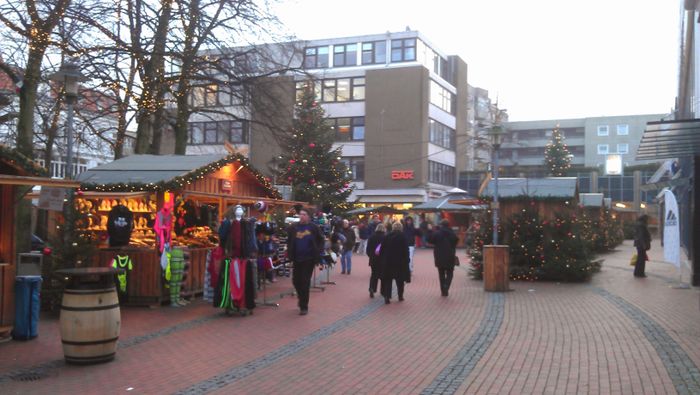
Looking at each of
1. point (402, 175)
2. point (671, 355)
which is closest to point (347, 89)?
point (402, 175)

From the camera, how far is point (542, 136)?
90875 millimetres

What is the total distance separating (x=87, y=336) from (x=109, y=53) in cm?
1073

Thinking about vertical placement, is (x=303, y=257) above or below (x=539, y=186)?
below

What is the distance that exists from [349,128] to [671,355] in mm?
42852

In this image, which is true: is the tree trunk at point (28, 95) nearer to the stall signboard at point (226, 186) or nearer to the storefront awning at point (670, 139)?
the stall signboard at point (226, 186)

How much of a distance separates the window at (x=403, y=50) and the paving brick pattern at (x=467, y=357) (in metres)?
38.9

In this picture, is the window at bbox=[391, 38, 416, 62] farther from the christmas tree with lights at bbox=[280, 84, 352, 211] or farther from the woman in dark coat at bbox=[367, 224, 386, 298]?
the woman in dark coat at bbox=[367, 224, 386, 298]

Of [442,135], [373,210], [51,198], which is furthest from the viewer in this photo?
[442,135]

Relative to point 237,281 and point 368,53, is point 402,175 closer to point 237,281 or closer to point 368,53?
point 368,53

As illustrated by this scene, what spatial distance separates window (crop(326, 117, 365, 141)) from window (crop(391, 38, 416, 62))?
523 cm

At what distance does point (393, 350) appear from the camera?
8.26 m

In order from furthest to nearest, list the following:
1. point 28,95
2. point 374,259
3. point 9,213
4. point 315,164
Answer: point 315,164 < point 28,95 < point 374,259 < point 9,213

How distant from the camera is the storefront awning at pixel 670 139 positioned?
12024 millimetres

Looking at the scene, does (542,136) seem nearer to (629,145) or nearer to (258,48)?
(629,145)
